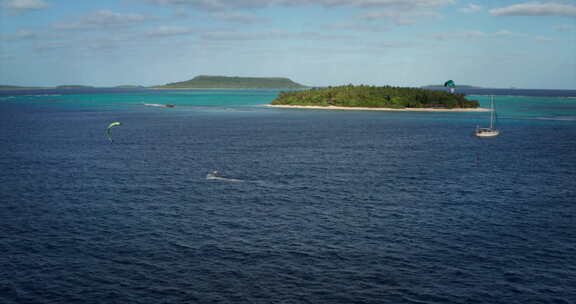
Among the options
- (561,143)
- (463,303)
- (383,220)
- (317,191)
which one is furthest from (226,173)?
(561,143)

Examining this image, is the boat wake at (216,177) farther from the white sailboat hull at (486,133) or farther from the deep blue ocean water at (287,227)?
the white sailboat hull at (486,133)

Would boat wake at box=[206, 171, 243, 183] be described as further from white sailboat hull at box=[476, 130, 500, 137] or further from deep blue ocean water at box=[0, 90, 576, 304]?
white sailboat hull at box=[476, 130, 500, 137]

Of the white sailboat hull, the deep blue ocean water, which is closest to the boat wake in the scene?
the deep blue ocean water

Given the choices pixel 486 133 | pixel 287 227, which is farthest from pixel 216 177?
pixel 486 133

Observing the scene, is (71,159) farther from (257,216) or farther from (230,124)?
Answer: (230,124)

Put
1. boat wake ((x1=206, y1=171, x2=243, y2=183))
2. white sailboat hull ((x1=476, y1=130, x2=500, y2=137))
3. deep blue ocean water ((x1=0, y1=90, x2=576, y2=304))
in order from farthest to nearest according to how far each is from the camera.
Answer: white sailboat hull ((x1=476, y1=130, x2=500, y2=137)), boat wake ((x1=206, y1=171, x2=243, y2=183)), deep blue ocean water ((x1=0, y1=90, x2=576, y2=304))

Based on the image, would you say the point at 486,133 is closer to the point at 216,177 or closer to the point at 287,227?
the point at 216,177

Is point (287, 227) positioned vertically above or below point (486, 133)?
below

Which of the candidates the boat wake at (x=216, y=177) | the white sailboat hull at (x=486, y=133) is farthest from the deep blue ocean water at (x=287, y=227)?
the white sailboat hull at (x=486, y=133)
